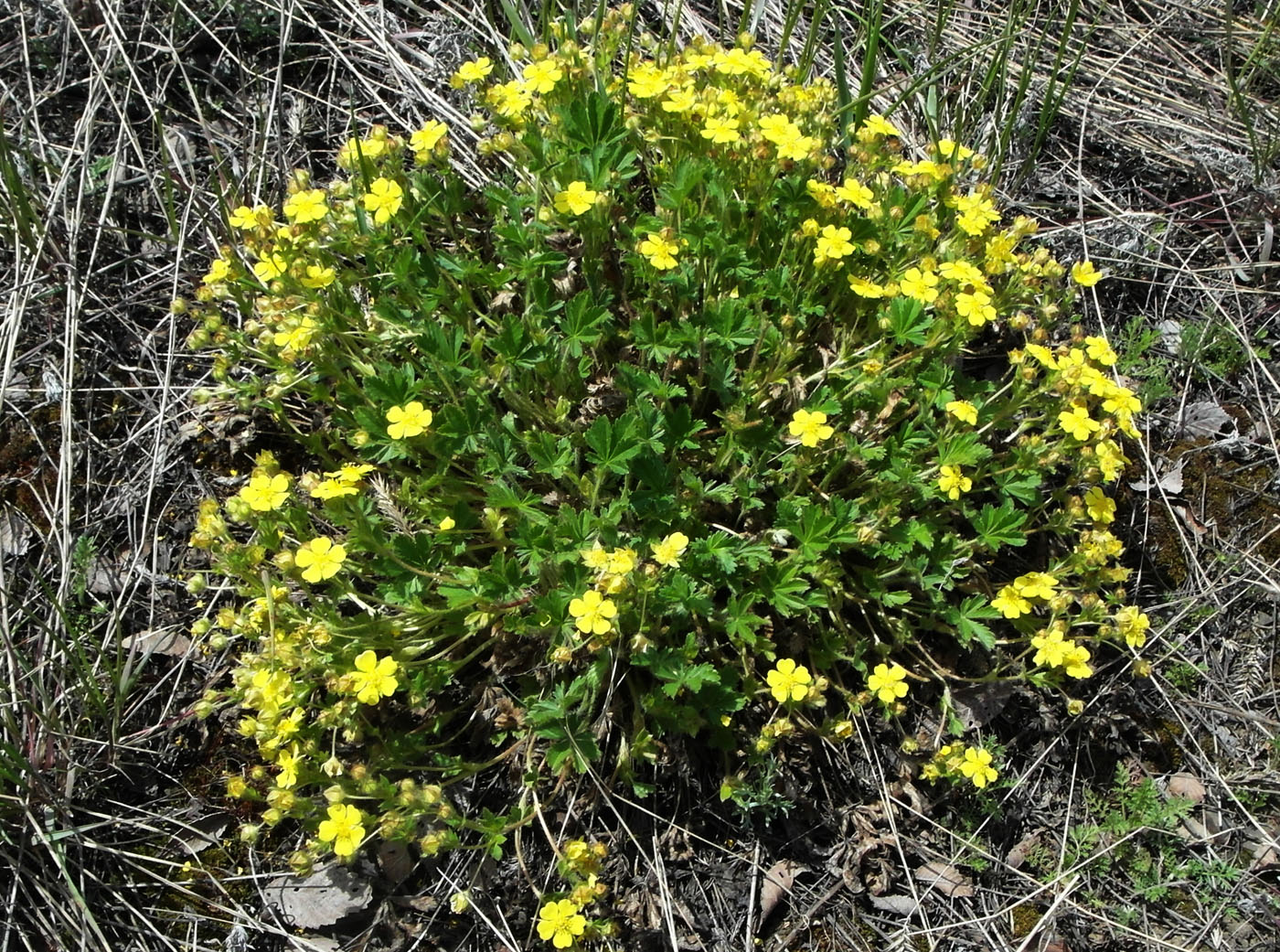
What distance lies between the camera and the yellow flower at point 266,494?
2730 mm

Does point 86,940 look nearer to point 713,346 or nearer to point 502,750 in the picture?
point 502,750

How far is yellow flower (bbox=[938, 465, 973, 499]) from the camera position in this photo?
2.84 meters

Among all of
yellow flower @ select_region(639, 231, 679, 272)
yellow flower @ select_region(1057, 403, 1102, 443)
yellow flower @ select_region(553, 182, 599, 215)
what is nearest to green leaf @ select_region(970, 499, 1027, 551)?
yellow flower @ select_region(1057, 403, 1102, 443)

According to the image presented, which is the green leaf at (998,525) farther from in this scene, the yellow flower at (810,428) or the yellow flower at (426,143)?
the yellow flower at (426,143)

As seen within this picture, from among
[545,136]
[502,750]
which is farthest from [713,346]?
[502,750]

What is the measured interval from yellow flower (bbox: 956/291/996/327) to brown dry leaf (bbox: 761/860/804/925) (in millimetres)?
1788

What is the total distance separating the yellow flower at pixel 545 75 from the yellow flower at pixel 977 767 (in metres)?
2.42

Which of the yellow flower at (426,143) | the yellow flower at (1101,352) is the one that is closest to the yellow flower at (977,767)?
the yellow flower at (1101,352)

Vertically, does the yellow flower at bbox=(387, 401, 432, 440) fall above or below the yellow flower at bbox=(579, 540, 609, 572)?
above

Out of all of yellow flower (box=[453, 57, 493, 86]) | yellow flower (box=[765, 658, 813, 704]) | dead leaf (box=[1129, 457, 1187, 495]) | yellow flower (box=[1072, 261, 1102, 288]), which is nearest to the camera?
yellow flower (box=[765, 658, 813, 704])

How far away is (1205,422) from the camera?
12.1 feet

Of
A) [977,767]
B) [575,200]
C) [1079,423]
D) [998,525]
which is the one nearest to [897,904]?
[977,767]

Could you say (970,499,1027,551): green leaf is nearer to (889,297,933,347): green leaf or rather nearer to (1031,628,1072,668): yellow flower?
(1031,628,1072,668): yellow flower

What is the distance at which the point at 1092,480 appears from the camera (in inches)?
126
